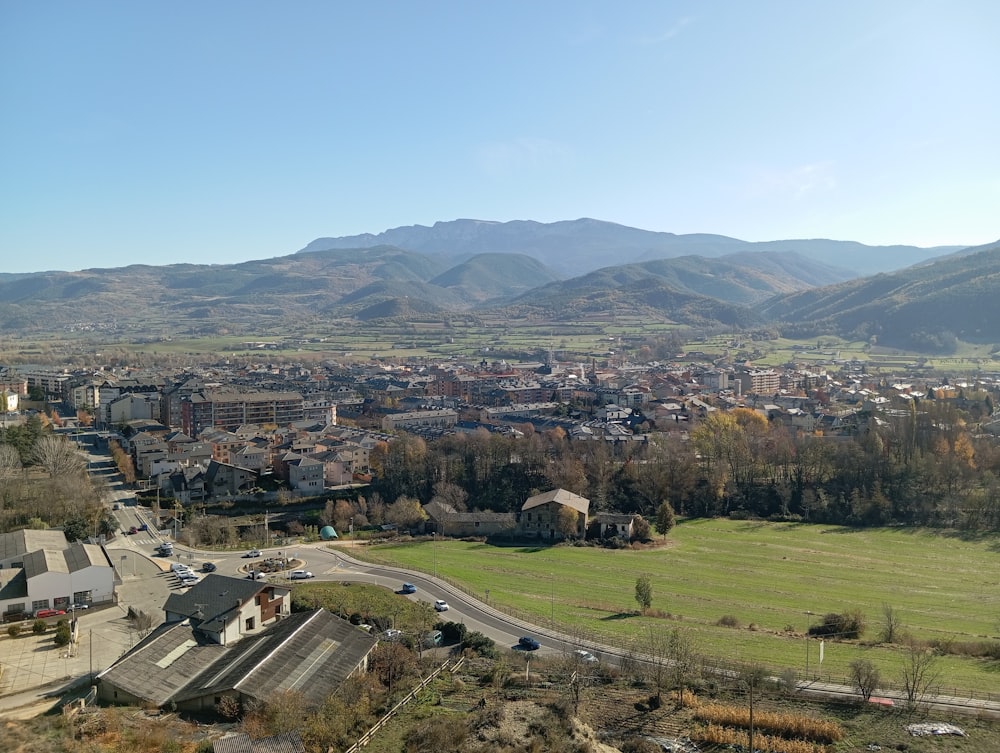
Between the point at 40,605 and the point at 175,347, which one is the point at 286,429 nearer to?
the point at 40,605

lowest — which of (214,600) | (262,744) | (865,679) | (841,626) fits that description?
(841,626)

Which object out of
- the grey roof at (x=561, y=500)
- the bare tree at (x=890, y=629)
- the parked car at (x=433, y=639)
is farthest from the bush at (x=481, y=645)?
the grey roof at (x=561, y=500)

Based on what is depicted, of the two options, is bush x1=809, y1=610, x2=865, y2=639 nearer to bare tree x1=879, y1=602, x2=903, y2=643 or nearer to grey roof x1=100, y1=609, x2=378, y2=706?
bare tree x1=879, y1=602, x2=903, y2=643

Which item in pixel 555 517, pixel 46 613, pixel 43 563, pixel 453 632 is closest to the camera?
pixel 453 632

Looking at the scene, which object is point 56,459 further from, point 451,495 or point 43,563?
point 451,495

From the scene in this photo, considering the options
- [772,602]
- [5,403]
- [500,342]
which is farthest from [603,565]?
[500,342]

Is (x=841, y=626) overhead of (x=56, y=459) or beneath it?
beneath

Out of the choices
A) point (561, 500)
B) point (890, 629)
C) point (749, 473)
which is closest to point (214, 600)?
point (890, 629)
